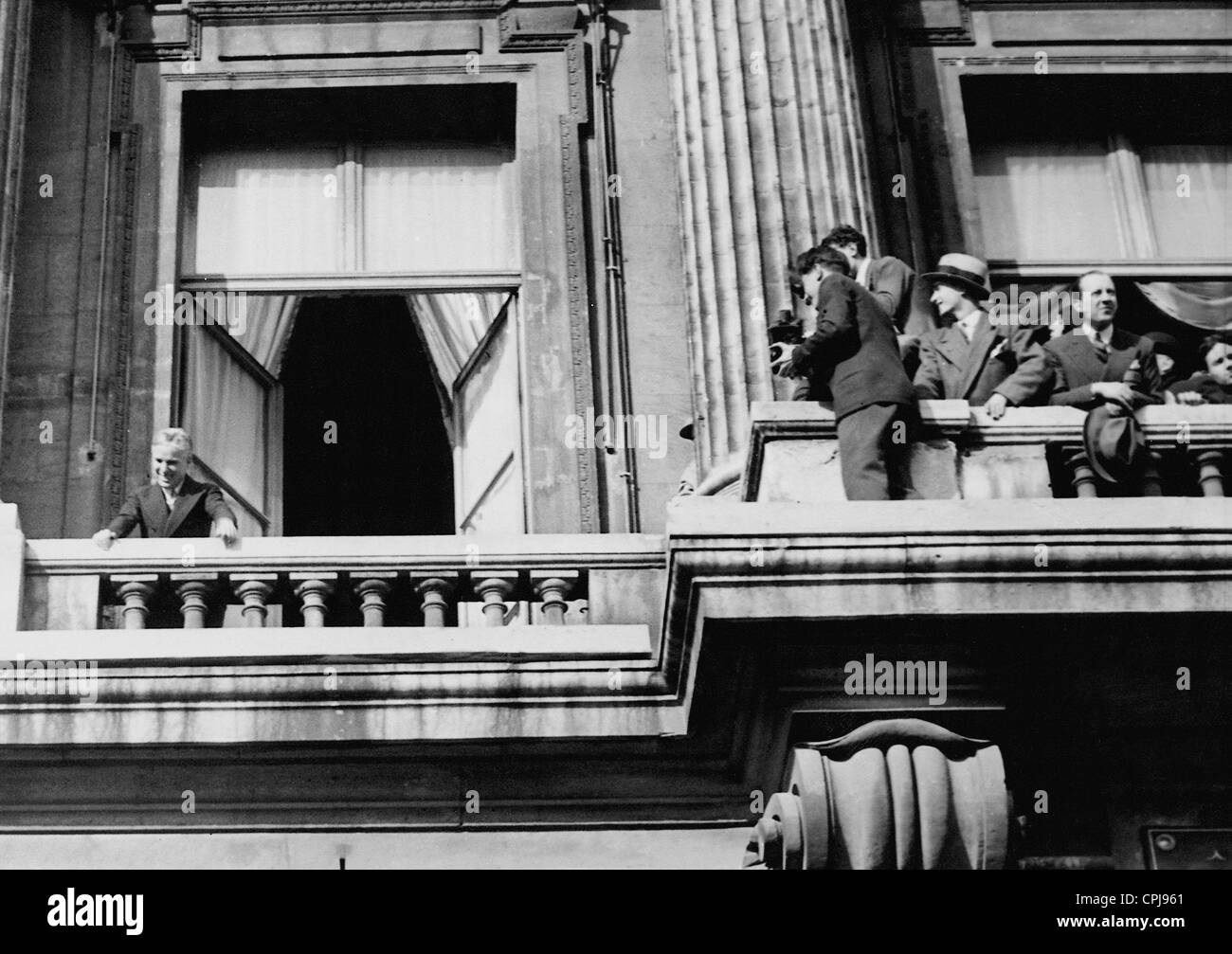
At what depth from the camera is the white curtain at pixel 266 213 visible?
19266 millimetres

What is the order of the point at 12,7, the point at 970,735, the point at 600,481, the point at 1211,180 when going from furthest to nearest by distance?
the point at 1211,180 < the point at 12,7 < the point at 600,481 < the point at 970,735

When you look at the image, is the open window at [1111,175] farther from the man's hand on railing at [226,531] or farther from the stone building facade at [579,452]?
the man's hand on railing at [226,531]

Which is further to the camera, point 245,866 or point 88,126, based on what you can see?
point 88,126

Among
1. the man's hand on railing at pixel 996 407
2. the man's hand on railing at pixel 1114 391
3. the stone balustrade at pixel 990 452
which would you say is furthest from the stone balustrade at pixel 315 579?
the man's hand on railing at pixel 1114 391

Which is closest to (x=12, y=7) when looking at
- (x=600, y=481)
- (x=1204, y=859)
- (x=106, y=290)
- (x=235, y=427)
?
(x=106, y=290)

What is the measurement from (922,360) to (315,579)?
146 inches

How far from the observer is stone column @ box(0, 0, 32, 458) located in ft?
58.3

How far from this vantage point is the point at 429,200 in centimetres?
1964

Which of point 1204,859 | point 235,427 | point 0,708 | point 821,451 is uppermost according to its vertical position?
point 235,427

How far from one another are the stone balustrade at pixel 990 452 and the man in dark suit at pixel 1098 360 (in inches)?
10.3

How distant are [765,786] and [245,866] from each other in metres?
2.77

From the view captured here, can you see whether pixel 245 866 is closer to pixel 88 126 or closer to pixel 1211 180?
pixel 88 126

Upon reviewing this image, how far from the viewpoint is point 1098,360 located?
15992mm

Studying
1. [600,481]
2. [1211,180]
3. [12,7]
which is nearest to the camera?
[600,481]
